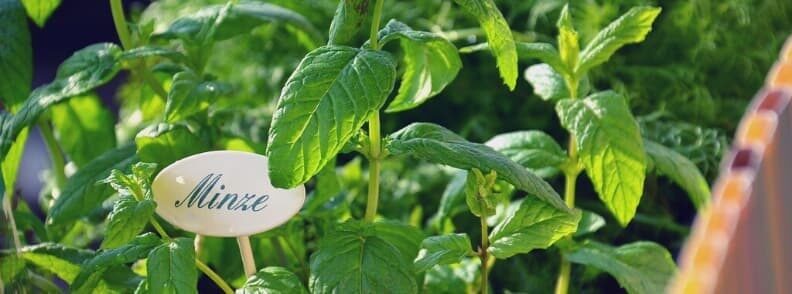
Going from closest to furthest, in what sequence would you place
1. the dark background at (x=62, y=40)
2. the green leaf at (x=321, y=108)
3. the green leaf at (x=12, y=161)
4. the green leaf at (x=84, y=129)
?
the green leaf at (x=321, y=108)
the green leaf at (x=12, y=161)
the green leaf at (x=84, y=129)
the dark background at (x=62, y=40)

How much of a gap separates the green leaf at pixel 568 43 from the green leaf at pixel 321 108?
0.23 metres

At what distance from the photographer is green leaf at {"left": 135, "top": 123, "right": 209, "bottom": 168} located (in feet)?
3.03

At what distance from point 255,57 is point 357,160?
26 cm

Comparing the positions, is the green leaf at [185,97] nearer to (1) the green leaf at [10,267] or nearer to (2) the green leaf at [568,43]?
(1) the green leaf at [10,267]

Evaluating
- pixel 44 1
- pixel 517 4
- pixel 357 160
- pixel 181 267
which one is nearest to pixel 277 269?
pixel 181 267

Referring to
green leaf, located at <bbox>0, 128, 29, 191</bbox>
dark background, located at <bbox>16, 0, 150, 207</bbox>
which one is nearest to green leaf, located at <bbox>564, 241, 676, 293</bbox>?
green leaf, located at <bbox>0, 128, 29, 191</bbox>

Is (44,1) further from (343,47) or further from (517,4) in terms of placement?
(517,4)

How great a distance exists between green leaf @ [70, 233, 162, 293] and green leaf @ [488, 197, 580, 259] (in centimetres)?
21

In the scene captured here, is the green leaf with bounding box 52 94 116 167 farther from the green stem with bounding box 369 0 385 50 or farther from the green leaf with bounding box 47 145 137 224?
the green stem with bounding box 369 0 385 50

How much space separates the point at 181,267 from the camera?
2.57 ft

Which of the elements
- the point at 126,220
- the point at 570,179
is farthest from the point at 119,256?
the point at 570,179

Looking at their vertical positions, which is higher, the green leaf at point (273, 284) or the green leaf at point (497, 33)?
the green leaf at point (497, 33)

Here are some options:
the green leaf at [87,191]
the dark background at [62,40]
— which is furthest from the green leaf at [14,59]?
the dark background at [62,40]

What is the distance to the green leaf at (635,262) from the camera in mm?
922
